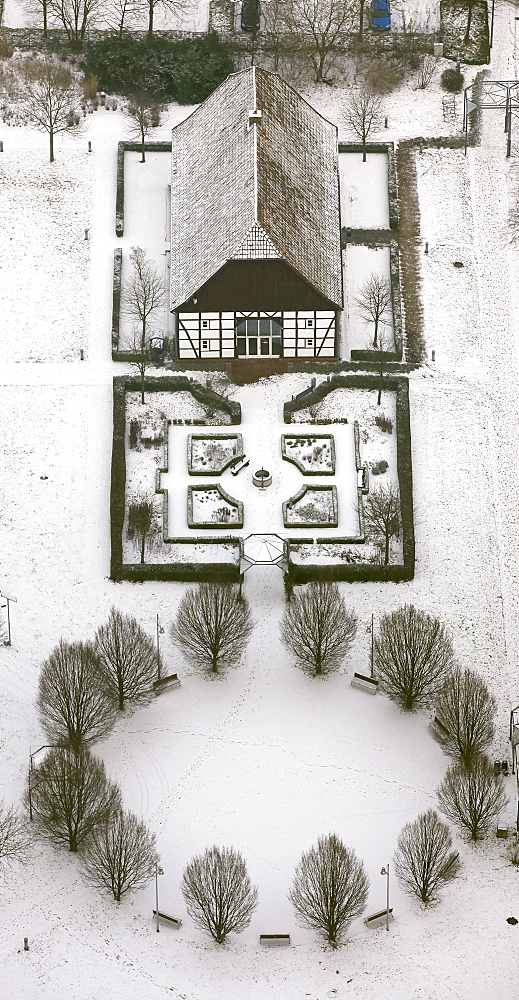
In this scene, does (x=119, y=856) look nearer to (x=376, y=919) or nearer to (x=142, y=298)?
(x=376, y=919)

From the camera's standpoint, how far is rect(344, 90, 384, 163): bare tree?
481 ft

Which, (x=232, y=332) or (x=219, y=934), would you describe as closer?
(x=219, y=934)

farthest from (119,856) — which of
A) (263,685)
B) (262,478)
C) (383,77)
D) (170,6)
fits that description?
(170,6)

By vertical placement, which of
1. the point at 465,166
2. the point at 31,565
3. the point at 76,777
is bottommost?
the point at 76,777

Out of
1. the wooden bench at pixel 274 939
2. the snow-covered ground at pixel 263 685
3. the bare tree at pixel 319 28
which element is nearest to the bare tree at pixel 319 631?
the snow-covered ground at pixel 263 685

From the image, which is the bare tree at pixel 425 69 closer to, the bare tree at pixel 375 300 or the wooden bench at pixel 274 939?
the bare tree at pixel 375 300

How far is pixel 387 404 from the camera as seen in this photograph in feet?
419

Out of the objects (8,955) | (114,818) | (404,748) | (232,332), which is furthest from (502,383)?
(8,955)

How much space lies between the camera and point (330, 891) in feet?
330

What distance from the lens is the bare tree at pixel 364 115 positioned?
481ft

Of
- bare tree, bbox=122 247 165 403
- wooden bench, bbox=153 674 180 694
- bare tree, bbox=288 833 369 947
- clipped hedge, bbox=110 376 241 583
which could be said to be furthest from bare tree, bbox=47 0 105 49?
bare tree, bbox=288 833 369 947

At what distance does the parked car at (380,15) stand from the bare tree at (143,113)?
1607 centimetres

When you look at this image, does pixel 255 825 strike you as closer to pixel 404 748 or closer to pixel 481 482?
pixel 404 748

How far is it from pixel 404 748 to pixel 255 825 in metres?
8.32
